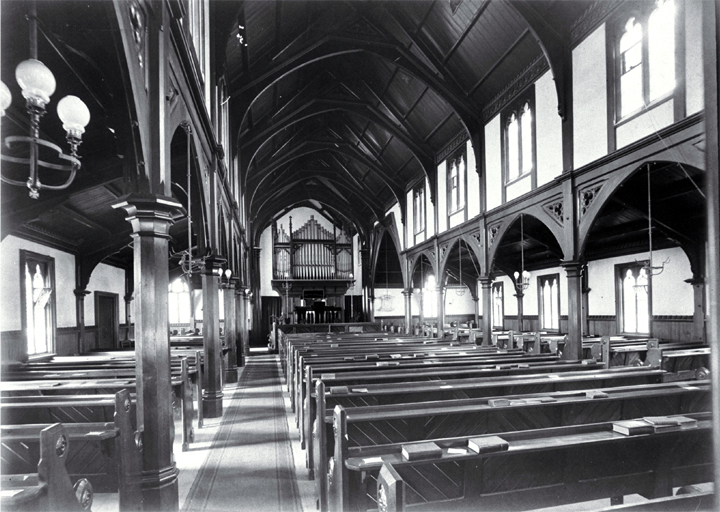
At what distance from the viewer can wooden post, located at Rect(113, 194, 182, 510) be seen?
4223 millimetres

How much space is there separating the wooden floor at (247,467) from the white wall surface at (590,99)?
6.50 metres

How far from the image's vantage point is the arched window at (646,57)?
735 cm

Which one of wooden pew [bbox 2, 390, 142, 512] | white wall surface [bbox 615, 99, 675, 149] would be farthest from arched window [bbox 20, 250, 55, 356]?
white wall surface [bbox 615, 99, 675, 149]

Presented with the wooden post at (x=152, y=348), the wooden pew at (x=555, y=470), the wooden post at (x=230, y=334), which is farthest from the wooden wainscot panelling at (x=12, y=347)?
the wooden pew at (x=555, y=470)

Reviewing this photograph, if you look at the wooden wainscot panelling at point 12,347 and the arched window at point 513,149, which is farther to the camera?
the arched window at point 513,149

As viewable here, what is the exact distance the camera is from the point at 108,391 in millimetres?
5957

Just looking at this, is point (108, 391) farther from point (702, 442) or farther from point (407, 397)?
point (702, 442)

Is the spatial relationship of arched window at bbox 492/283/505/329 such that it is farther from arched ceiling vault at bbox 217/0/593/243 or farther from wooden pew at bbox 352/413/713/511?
wooden pew at bbox 352/413/713/511

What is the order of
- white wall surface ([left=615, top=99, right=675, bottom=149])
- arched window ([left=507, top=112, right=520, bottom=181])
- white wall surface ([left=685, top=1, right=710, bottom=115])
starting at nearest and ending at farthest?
white wall surface ([left=685, top=1, right=710, bottom=115])
white wall surface ([left=615, top=99, right=675, bottom=149])
arched window ([left=507, top=112, right=520, bottom=181])

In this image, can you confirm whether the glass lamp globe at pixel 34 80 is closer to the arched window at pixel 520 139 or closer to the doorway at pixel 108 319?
the arched window at pixel 520 139

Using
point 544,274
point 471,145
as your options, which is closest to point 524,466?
point 471,145

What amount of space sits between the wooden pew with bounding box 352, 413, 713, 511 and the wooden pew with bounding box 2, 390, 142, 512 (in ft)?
6.40

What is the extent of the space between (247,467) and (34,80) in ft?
15.4

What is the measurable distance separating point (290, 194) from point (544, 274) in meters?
14.8
